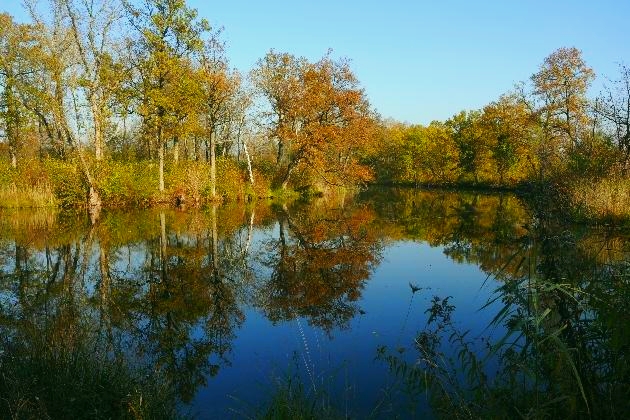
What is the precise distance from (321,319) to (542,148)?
581 cm

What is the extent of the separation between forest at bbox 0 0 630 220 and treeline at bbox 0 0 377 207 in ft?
0.26

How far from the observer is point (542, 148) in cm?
319

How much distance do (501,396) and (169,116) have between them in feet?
88.9

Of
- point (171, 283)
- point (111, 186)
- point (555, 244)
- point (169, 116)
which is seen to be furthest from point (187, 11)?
point (555, 244)

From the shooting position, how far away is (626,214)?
17.7m

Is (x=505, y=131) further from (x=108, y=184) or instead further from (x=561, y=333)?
(x=561, y=333)

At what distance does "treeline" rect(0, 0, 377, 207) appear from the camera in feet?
81.6

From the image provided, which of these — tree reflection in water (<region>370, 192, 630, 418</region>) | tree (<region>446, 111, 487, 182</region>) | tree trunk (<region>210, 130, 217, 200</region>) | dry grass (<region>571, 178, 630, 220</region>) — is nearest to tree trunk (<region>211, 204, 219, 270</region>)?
tree trunk (<region>210, 130, 217, 200</region>)

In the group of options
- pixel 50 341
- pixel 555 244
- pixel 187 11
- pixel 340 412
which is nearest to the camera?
pixel 555 244

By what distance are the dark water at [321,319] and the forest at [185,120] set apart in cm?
581

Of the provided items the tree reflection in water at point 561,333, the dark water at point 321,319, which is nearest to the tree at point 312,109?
the dark water at point 321,319

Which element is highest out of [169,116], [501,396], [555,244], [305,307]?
[169,116]

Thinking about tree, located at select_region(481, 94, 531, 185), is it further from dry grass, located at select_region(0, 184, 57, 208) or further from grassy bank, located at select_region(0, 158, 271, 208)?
dry grass, located at select_region(0, 184, 57, 208)

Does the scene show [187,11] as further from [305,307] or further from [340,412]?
[340,412]
